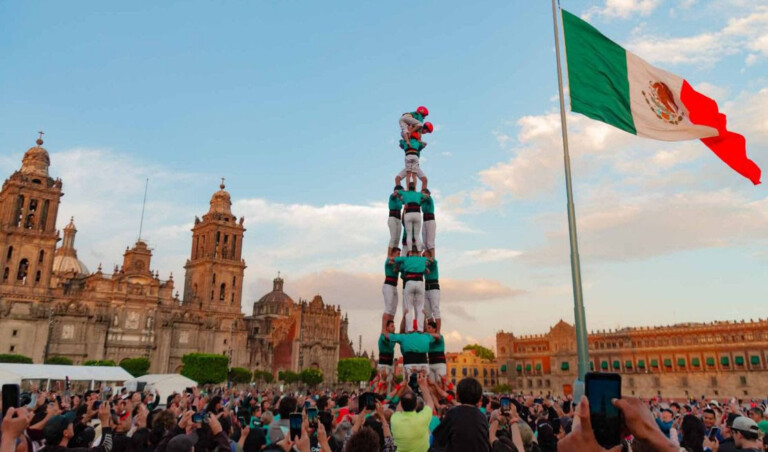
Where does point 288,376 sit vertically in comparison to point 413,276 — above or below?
below

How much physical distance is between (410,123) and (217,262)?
68954 millimetres

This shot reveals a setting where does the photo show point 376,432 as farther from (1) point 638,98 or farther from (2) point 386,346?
(2) point 386,346

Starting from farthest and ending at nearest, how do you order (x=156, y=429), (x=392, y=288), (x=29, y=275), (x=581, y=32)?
(x=29, y=275) < (x=392, y=288) < (x=581, y=32) < (x=156, y=429)

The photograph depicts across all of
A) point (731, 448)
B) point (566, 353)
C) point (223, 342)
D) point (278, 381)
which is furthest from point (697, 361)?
point (731, 448)

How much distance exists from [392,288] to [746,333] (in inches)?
2849

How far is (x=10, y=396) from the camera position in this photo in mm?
4621

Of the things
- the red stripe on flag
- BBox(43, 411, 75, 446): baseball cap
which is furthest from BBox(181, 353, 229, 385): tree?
BBox(43, 411, 75, 446): baseball cap

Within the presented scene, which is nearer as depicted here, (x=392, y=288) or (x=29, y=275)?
(x=392, y=288)

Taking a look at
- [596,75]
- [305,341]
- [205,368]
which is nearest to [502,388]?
[305,341]

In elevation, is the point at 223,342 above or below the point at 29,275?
below

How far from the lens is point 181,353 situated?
72.9 metres

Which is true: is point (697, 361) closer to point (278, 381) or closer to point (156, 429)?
point (278, 381)

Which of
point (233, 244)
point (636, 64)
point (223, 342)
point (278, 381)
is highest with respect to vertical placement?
point (233, 244)

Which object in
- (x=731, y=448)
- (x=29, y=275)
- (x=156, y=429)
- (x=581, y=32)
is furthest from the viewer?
(x=29, y=275)
